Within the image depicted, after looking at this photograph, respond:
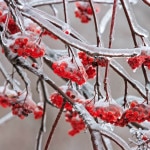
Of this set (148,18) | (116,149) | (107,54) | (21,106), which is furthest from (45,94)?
(148,18)

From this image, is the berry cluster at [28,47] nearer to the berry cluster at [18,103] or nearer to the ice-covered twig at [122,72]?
the ice-covered twig at [122,72]

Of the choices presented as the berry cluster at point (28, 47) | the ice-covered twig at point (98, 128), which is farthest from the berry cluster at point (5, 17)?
the ice-covered twig at point (98, 128)

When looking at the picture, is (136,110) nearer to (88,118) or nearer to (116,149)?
(88,118)

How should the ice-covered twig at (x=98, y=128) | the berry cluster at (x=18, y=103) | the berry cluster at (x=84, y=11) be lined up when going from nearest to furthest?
the ice-covered twig at (x=98, y=128), the berry cluster at (x=18, y=103), the berry cluster at (x=84, y=11)

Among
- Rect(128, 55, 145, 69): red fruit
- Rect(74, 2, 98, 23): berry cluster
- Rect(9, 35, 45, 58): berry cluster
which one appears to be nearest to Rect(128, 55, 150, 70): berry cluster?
Rect(128, 55, 145, 69): red fruit

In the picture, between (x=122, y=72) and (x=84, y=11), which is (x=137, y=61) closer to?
(x=122, y=72)

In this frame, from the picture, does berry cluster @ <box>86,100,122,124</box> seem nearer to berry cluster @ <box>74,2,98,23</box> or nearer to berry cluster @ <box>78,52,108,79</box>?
berry cluster @ <box>78,52,108,79</box>
